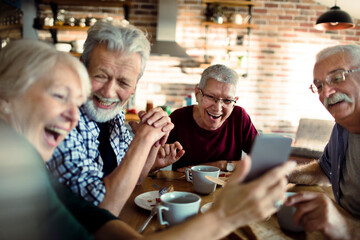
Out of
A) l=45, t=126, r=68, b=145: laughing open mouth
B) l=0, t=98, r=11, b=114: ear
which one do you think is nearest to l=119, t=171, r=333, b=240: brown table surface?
l=45, t=126, r=68, b=145: laughing open mouth

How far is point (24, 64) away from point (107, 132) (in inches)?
29.4

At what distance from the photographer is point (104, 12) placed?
4.94 meters

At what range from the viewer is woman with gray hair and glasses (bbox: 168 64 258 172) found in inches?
82.4

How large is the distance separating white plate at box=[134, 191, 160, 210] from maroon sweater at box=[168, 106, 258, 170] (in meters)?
0.83

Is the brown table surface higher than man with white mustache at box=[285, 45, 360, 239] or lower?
lower

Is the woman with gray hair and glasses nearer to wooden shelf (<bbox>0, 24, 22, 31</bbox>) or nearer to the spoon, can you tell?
the spoon

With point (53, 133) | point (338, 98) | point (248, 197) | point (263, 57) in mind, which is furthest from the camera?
point (263, 57)

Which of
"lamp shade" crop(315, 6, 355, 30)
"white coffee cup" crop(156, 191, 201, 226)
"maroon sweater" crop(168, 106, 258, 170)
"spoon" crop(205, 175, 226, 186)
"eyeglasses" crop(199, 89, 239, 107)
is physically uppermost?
"lamp shade" crop(315, 6, 355, 30)

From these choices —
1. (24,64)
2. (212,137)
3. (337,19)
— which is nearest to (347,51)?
(212,137)

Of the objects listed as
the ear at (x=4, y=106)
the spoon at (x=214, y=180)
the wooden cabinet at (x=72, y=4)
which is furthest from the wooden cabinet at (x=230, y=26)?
the ear at (x=4, y=106)

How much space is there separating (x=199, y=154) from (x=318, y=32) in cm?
376

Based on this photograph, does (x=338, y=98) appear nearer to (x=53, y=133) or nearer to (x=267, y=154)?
(x=267, y=154)

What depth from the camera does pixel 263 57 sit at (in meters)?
4.99

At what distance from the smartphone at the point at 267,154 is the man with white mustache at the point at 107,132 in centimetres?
54
